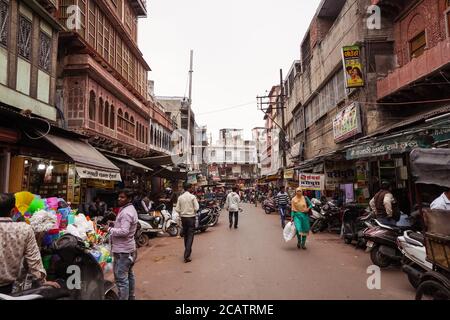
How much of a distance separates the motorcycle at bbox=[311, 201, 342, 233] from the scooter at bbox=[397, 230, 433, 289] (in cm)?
660

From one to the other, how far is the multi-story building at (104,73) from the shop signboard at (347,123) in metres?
11.0

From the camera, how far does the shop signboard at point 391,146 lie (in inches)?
302

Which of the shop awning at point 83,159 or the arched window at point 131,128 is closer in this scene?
the shop awning at point 83,159

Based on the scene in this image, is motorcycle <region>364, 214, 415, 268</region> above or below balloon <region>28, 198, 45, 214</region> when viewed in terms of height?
below

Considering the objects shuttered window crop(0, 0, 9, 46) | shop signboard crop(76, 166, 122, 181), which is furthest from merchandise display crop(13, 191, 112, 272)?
shuttered window crop(0, 0, 9, 46)

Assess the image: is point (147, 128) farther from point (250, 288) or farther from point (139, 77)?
point (250, 288)

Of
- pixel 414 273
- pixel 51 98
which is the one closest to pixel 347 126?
pixel 414 273

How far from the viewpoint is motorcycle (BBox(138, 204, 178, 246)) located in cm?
1043

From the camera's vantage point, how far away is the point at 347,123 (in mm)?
14891

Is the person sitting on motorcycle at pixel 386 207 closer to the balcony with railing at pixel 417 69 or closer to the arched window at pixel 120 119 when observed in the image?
the balcony with railing at pixel 417 69

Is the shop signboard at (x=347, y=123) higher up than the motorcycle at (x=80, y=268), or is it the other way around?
the shop signboard at (x=347, y=123)

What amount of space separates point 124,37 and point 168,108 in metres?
22.7

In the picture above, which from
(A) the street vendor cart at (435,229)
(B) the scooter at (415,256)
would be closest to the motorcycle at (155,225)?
(B) the scooter at (415,256)

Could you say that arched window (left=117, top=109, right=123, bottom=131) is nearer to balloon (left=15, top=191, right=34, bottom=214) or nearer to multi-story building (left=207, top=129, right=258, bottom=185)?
balloon (left=15, top=191, right=34, bottom=214)
